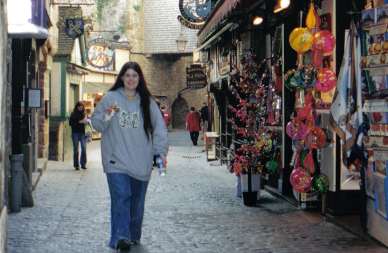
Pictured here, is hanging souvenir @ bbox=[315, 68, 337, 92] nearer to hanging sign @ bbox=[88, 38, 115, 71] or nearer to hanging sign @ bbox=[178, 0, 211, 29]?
hanging sign @ bbox=[178, 0, 211, 29]

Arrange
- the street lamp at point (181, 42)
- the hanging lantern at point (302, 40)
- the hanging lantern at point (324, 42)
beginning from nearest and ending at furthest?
the hanging lantern at point (324, 42), the hanging lantern at point (302, 40), the street lamp at point (181, 42)

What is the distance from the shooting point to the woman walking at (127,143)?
7402 millimetres

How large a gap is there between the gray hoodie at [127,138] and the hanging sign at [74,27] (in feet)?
46.5

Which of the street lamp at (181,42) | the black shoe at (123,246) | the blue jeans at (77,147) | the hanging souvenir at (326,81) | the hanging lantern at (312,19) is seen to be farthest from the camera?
the street lamp at (181,42)

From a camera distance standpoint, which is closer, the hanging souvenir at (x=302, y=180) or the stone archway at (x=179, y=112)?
the hanging souvenir at (x=302, y=180)

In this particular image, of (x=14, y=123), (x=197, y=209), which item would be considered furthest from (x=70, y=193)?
(x=197, y=209)

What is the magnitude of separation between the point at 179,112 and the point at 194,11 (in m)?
28.8

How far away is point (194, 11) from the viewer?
23.2m

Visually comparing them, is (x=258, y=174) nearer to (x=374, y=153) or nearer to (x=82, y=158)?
(x=374, y=153)

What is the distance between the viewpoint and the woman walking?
24.3ft

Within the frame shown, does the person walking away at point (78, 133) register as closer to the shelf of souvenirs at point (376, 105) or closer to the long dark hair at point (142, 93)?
the long dark hair at point (142, 93)

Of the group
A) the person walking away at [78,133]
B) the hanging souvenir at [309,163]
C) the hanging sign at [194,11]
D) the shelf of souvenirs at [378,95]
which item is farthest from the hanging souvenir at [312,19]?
the hanging sign at [194,11]

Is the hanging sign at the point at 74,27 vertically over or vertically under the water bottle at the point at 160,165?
over

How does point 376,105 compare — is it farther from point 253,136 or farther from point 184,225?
point 253,136
